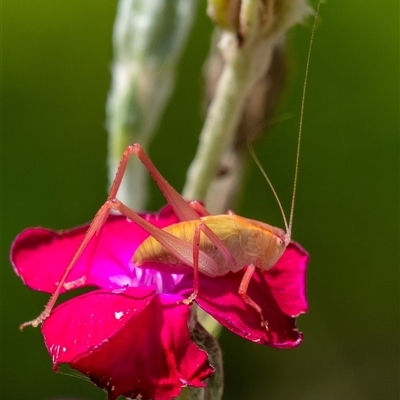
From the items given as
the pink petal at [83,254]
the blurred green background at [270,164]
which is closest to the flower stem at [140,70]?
the pink petal at [83,254]

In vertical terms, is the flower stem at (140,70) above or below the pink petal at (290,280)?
above

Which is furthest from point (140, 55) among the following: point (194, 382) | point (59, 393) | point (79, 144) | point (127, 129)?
point (59, 393)

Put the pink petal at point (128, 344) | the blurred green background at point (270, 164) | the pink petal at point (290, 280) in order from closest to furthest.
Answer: the pink petal at point (128, 344), the pink petal at point (290, 280), the blurred green background at point (270, 164)

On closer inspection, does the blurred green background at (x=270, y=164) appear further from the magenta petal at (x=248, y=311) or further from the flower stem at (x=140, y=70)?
the magenta petal at (x=248, y=311)

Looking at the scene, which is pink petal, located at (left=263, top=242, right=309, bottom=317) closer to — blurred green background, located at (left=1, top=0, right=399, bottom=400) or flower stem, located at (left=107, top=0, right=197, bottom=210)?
flower stem, located at (left=107, top=0, right=197, bottom=210)

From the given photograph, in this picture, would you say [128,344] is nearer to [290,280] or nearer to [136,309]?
[136,309]

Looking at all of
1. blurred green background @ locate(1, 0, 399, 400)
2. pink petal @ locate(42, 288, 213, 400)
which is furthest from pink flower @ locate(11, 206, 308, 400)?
blurred green background @ locate(1, 0, 399, 400)

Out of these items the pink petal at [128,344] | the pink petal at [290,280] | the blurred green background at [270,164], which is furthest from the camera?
the blurred green background at [270,164]

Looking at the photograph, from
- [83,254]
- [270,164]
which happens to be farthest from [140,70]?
[270,164]

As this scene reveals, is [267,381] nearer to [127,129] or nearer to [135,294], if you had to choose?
[127,129]
